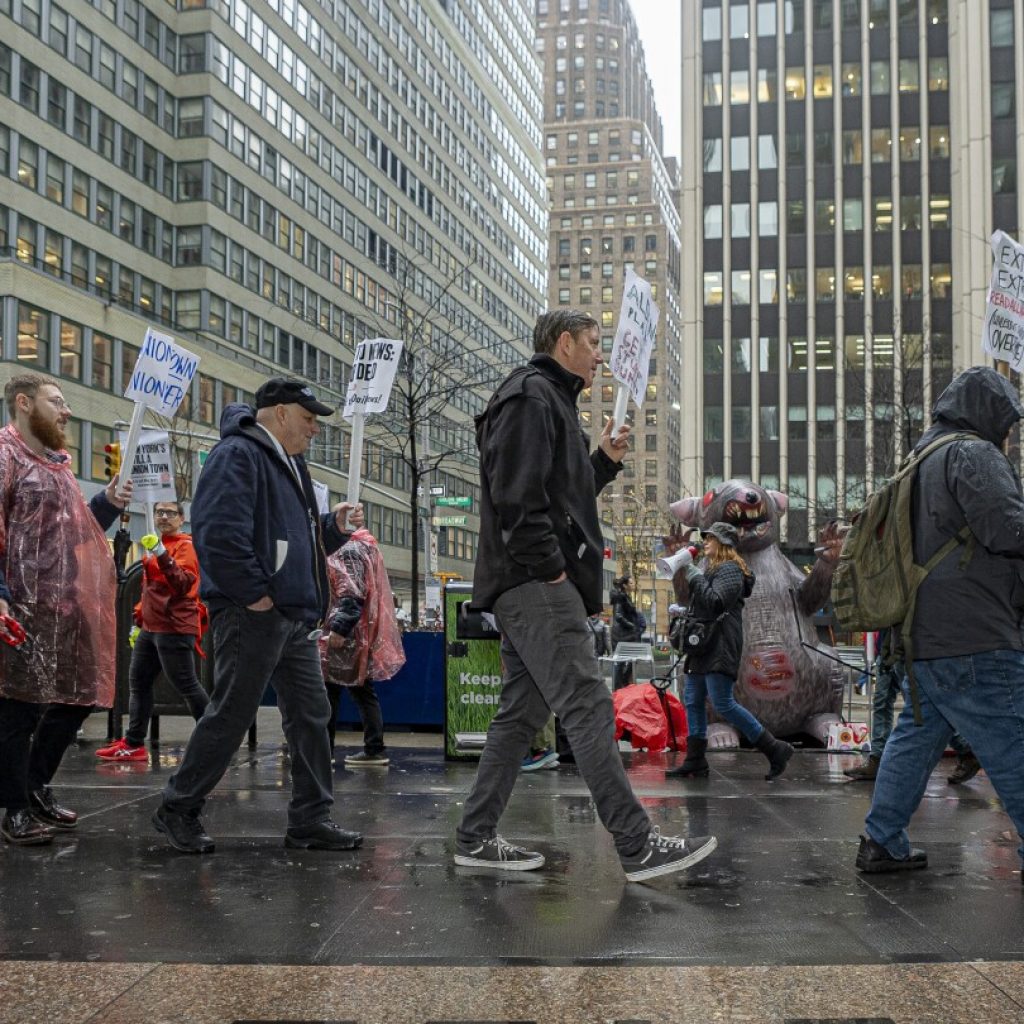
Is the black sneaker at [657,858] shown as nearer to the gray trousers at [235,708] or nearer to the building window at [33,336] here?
the gray trousers at [235,708]

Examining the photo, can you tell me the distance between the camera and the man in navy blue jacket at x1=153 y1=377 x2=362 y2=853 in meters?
5.43

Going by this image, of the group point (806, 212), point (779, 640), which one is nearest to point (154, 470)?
point (779, 640)

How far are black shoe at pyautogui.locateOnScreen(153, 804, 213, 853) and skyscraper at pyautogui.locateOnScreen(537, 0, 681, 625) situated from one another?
12612 centimetres

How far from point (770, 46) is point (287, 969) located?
65984mm

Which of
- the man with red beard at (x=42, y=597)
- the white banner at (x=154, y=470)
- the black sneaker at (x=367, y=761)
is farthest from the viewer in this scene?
the white banner at (x=154, y=470)

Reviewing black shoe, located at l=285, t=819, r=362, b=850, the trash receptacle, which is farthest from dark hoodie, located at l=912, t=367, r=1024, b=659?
the trash receptacle

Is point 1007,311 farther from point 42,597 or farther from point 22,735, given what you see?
point 22,735

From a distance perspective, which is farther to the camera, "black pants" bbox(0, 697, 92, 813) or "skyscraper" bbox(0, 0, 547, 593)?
"skyscraper" bbox(0, 0, 547, 593)

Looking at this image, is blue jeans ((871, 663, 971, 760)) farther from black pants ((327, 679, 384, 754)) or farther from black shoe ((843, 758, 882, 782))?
black pants ((327, 679, 384, 754))

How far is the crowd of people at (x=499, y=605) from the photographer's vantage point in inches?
192

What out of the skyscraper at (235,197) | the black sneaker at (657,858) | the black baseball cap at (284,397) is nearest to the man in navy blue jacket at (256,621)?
the black baseball cap at (284,397)

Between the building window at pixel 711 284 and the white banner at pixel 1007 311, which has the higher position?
the building window at pixel 711 284

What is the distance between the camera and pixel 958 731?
16.2 ft

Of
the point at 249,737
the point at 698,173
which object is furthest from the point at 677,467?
the point at 249,737
